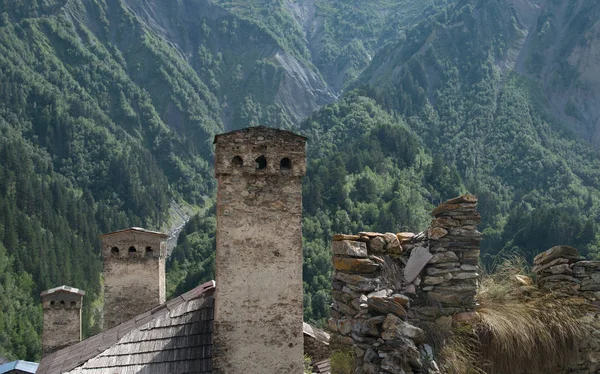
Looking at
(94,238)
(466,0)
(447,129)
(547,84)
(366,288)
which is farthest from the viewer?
(466,0)

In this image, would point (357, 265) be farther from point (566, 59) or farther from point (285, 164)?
point (566, 59)

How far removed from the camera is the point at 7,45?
182m

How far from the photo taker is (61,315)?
69.5ft

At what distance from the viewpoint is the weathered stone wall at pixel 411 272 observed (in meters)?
8.32

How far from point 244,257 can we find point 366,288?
432cm

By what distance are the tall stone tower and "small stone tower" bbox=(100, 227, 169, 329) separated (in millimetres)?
7638

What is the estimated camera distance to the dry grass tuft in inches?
319

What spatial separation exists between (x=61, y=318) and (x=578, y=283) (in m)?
17.3

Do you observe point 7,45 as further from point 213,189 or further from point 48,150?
point 213,189

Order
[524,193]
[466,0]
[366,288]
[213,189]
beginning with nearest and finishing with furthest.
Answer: [366,288]
[524,193]
[213,189]
[466,0]

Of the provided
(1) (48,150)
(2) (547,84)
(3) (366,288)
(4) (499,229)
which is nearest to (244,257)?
(3) (366,288)

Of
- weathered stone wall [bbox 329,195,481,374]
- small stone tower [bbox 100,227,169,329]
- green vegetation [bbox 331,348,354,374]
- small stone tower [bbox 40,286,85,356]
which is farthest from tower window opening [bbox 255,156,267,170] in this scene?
small stone tower [bbox 40,286,85,356]

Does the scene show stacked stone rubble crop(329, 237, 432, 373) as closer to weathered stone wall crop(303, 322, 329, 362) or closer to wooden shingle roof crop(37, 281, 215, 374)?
wooden shingle roof crop(37, 281, 215, 374)

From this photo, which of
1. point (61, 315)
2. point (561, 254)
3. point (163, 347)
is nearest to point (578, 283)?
point (561, 254)
